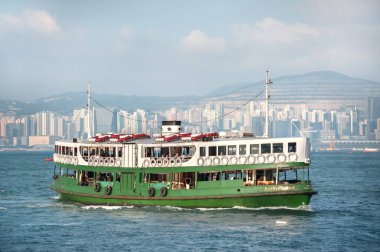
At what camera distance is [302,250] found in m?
38.0

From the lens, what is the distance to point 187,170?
50.6 meters

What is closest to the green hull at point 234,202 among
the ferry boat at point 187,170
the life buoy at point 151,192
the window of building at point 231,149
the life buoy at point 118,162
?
the ferry boat at point 187,170

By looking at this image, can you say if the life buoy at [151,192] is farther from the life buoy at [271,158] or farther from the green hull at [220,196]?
the life buoy at [271,158]

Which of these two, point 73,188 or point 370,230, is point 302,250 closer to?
point 370,230

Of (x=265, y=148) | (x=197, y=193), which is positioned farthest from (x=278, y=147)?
(x=197, y=193)

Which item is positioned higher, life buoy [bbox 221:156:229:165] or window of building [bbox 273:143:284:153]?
window of building [bbox 273:143:284:153]

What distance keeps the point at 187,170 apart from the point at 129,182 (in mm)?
4665

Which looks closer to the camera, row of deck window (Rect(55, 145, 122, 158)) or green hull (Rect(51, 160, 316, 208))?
green hull (Rect(51, 160, 316, 208))

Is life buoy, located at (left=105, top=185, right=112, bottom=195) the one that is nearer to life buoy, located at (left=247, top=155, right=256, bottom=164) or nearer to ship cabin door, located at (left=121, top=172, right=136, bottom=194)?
ship cabin door, located at (left=121, top=172, right=136, bottom=194)

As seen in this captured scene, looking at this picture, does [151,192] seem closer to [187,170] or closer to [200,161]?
[187,170]

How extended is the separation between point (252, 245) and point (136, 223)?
31.8 ft

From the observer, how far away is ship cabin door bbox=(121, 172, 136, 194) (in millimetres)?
52188

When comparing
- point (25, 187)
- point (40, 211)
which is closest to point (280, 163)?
point (40, 211)

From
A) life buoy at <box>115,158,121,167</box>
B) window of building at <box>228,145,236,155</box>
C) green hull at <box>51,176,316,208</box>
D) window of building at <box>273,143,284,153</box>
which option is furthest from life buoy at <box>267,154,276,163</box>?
life buoy at <box>115,158,121,167</box>
